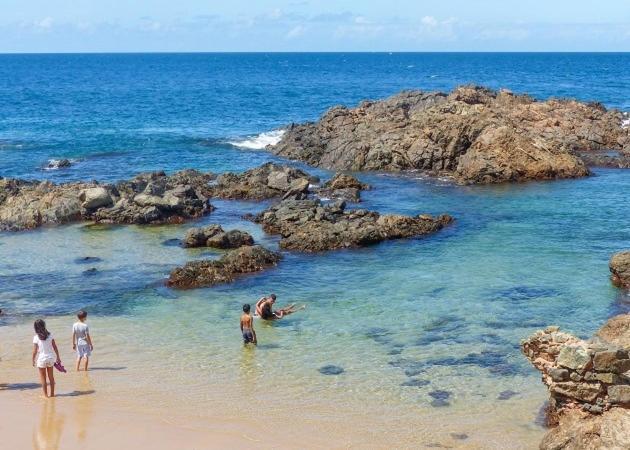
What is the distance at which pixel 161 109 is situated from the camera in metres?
102

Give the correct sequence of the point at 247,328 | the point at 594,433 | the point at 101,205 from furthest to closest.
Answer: the point at 101,205 → the point at 247,328 → the point at 594,433

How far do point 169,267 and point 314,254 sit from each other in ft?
20.1

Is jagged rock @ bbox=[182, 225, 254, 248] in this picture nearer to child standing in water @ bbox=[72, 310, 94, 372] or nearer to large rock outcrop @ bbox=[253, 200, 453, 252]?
large rock outcrop @ bbox=[253, 200, 453, 252]

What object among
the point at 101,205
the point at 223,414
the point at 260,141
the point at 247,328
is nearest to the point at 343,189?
the point at 101,205

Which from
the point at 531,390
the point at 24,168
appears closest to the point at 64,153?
the point at 24,168

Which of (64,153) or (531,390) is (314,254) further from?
(64,153)

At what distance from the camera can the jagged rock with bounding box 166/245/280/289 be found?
2880cm

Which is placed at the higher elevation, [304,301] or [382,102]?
[382,102]

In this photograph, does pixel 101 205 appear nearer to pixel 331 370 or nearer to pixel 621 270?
pixel 331 370

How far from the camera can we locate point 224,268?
97.9ft

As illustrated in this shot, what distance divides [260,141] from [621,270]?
44.9m

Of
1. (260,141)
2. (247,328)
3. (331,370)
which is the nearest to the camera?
(331,370)

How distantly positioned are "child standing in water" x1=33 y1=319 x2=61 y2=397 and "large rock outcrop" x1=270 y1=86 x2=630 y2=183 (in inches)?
1289

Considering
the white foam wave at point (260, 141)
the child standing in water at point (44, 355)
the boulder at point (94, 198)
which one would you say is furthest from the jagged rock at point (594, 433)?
the white foam wave at point (260, 141)
